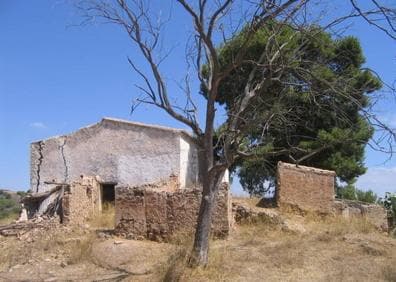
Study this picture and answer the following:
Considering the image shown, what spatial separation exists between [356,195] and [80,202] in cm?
1109

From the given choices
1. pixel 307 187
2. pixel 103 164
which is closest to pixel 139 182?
pixel 103 164

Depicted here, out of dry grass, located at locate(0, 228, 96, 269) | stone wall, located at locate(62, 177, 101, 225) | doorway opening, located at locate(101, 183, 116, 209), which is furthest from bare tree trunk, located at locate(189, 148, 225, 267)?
doorway opening, located at locate(101, 183, 116, 209)

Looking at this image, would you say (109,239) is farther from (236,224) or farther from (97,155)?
(97,155)

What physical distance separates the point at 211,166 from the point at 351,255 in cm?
388

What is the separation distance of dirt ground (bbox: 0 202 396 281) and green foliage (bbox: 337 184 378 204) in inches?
258

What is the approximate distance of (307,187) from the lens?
49.5 feet

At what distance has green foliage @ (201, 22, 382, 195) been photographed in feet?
31.0

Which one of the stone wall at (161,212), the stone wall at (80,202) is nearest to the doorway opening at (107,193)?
the stone wall at (80,202)

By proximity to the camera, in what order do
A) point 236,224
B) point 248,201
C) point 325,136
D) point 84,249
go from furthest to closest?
1. point 325,136
2. point 248,201
3. point 236,224
4. point 84,249

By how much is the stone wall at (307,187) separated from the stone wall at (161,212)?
2.89 meters

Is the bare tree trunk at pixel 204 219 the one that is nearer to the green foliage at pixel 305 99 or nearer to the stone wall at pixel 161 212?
the green foliage at pixel 305 99

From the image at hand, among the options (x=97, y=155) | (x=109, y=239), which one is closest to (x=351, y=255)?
(x=109, y=239)

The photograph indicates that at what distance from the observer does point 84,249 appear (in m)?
12.1

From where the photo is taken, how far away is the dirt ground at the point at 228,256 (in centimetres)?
991
